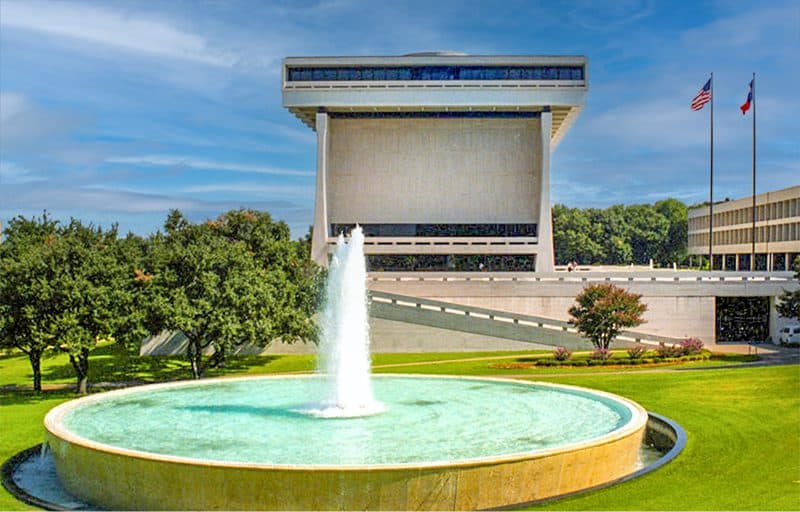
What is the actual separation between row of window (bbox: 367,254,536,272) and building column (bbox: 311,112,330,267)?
3.92m

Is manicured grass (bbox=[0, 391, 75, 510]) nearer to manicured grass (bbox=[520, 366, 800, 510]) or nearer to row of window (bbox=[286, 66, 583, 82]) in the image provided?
manicured grass (bbox=[520, 366, 800, 510])

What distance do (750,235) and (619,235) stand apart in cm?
3333

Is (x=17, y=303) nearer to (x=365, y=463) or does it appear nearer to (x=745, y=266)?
(x=365, y=463)

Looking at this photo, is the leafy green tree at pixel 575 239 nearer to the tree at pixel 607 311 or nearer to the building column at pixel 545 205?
the building column at pixel 545 205

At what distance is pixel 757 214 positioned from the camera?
315ft

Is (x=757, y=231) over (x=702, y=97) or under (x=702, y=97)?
under

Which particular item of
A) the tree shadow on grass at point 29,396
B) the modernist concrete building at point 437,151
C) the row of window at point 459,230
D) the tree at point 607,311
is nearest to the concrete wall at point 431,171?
the modernist concrete building at point 437,151

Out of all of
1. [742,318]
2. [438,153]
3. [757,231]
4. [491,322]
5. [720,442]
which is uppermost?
[438,153]

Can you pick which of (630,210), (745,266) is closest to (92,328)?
(745,266)

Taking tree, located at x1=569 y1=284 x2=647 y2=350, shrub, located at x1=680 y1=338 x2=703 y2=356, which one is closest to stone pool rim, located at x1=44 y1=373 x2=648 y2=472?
tree, located at x1=569 y1=284 x2=647 y2=350

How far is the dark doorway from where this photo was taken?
55594 mm

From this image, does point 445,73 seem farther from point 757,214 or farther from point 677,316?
point 757,214

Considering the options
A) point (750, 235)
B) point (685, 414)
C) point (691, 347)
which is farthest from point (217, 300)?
point (750, 235)

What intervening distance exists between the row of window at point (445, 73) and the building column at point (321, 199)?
3506mm
